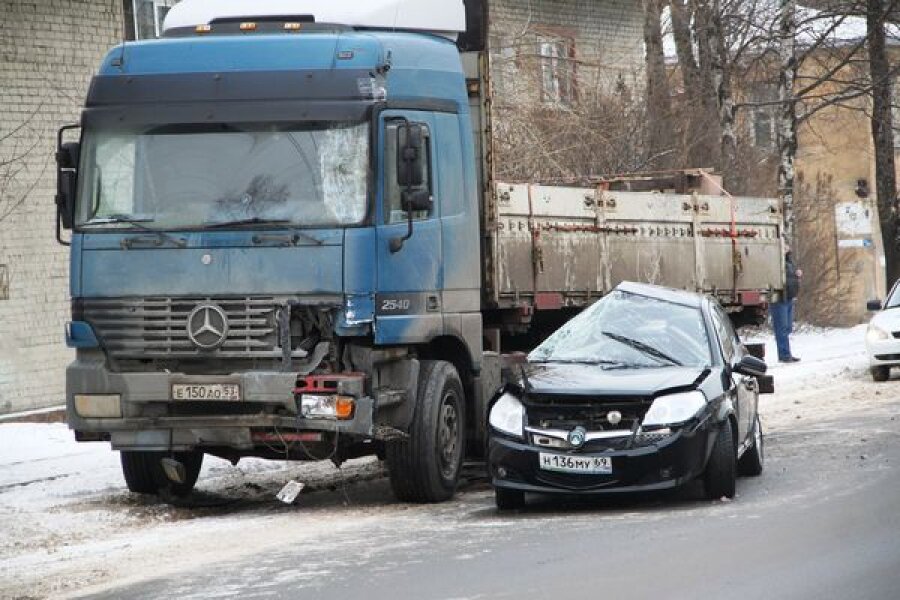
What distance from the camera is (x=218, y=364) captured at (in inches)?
497

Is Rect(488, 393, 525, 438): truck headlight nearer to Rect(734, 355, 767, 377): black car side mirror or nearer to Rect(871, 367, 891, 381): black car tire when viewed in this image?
Rect(734, 355, 767, 377): black car side mirror

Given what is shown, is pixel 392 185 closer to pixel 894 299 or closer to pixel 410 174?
pixel 410 174

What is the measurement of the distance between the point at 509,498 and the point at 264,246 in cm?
240

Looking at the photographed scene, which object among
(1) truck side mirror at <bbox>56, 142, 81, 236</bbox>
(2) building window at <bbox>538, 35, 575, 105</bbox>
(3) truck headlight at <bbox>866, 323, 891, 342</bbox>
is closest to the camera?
(1) truck side mirror at <bbox>56, 142, 81, 236</bbox>

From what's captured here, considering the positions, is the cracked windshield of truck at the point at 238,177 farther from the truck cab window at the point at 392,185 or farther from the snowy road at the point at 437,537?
the snowy road at the point at 437,537

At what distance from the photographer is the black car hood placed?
11.8 m

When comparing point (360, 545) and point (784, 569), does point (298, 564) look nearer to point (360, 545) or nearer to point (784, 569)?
point (360, 545)

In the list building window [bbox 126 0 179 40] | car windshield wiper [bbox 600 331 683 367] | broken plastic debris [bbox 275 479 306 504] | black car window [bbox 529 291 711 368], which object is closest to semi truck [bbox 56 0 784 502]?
broken plastic debris [bbox 275 479 306 504]

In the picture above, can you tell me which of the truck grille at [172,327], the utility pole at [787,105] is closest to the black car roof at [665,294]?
the truck grille at [172,327]

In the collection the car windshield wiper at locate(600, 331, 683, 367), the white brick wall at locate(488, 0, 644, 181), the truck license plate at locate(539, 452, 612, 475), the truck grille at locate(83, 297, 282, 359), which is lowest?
the truck license plate at locate(539, 452, 612, 475)

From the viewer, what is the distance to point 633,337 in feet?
43.3

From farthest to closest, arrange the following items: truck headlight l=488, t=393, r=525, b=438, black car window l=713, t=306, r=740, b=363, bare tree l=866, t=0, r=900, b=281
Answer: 1. bare tree l=866, t=0, r=900, b=281
2. black car window l=713, t=306, r=740, b=363
3. truck headlight l=488, t=393, r=525, b=438

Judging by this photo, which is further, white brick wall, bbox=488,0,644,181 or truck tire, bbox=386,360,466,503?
white brick wall, bbox=488,0,644,181

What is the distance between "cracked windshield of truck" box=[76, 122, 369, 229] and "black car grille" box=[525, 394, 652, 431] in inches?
74.2
